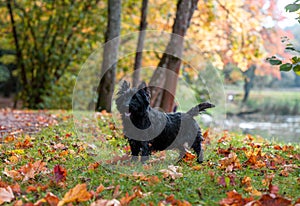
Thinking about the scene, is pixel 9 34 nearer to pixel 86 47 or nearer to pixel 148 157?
pixel 86 47

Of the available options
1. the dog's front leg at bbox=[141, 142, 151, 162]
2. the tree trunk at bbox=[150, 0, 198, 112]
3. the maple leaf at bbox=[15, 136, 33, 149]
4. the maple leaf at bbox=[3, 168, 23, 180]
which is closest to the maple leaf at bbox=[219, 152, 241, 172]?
the dog's front leg at bbox=[141, 142, 151, 162]

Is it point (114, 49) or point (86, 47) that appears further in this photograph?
point (86, 47)

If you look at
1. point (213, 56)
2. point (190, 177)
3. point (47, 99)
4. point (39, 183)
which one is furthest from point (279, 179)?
point (47, 99)

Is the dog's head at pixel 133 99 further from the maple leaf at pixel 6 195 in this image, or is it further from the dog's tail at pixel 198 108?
the maple leaf at pixel 6 195

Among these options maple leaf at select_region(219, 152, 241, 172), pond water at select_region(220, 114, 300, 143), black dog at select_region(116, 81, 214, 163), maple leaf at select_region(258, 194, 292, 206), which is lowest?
pond water at select_region(220, 114, 300, 143)

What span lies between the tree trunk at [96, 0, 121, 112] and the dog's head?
6904mm

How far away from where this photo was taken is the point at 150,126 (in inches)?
169

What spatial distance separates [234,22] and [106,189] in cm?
1128

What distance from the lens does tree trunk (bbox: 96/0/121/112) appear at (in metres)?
11.2

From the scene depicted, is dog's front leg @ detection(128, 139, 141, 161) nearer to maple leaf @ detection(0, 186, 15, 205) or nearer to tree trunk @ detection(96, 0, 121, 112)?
maple leaf @ detection(0, 186, 15, 205)

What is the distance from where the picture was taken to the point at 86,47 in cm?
1670

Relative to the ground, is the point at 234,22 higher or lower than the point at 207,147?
higher

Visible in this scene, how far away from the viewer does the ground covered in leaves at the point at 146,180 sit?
2.93 metres

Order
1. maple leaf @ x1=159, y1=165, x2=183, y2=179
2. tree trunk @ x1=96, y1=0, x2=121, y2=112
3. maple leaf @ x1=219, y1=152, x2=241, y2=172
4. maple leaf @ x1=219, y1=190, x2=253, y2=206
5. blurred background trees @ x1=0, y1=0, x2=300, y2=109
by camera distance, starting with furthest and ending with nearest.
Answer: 1. blurred background trees @ x1=0, y1=0, x2=300, y2=109
2. tree trunk @ x1=96, y1=0, x2=121, y2=112
3. maple leaf @ x1=219, y1=152, x2=241, y2=172
4. maple leaf @ x1=159, y1=165, x2=183, y2=179
5. maple leaf @ x1=219, y1=190, x2=253, y2=206
